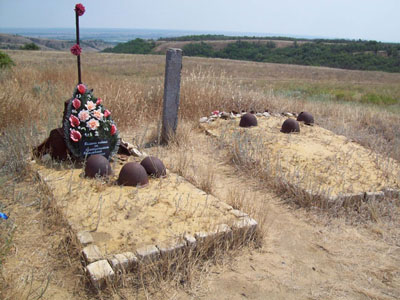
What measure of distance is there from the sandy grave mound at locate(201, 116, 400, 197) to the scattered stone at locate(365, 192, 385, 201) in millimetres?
102

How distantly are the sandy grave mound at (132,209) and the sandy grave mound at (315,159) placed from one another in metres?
1.53

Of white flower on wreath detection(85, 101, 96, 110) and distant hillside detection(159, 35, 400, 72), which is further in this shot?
distant hillside detection(159, 35, 400, 72)

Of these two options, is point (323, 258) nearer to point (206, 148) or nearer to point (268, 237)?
point (268, 237)

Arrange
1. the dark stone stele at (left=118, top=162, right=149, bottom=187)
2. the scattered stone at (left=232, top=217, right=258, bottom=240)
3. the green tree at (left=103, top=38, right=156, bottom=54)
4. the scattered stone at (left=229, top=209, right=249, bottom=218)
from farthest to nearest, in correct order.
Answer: the green tree at (left=103, top=38, right=156, bottom=54)
the dark stone stele at (left=118, top=162, right=149, bottom=187)
the scattered stone at (left=229, top=209, right=249, bottom=218)
the scattered stone at (left=232, top=217, right=258, bottom=240)

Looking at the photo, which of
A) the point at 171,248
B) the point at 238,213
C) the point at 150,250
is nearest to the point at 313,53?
the point at 238,213

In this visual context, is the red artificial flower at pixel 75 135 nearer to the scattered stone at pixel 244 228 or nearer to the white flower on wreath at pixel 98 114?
the white flower on wreath at pixel 98 114

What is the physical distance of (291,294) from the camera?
9.77 ft

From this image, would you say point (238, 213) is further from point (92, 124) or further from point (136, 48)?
point (136, 48)

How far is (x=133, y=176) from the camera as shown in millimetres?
4242

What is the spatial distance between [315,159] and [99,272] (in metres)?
3.92

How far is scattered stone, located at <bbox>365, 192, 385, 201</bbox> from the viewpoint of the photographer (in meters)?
4.62

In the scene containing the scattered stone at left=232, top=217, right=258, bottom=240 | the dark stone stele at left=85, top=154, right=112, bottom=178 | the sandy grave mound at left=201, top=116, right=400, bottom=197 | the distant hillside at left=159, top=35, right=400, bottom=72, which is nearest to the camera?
the scattered stone at left=232, top=217, right=258, bottom=240

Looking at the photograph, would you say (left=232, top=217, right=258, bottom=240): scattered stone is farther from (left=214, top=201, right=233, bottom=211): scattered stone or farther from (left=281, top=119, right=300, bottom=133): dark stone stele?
(left=281, top=119, right=300, bottom=133): dark stone stele

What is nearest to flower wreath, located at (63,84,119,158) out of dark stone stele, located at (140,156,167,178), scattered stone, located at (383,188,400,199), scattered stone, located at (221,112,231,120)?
dark stone stele, located at (140,156,167,178)
